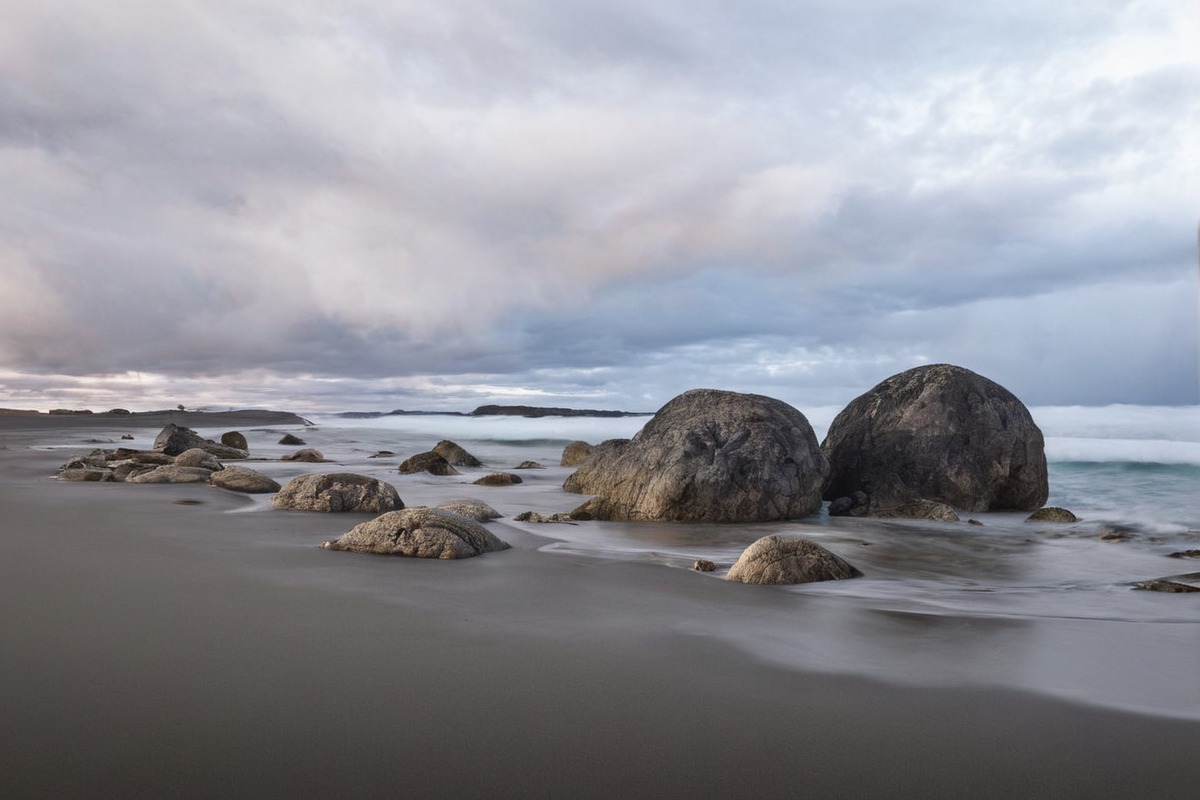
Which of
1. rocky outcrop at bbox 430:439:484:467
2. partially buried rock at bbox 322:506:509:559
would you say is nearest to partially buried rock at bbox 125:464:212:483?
partially buried rock at bbox 322:506:509:559

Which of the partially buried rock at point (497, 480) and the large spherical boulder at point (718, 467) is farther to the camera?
the partially buried rock at point (497, 480)

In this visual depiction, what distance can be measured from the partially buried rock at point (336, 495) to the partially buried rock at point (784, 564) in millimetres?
4206

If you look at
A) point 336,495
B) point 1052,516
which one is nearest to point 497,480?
point 336,495

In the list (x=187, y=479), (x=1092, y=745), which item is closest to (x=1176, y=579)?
(x=1092, y=745)

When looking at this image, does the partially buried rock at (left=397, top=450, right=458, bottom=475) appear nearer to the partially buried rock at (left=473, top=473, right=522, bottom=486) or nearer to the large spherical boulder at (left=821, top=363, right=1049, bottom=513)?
the partially buried rock at (left=473, top=473, right=522, bottom=486)

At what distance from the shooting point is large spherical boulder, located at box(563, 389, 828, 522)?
8516 millimetres

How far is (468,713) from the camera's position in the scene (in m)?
2.55

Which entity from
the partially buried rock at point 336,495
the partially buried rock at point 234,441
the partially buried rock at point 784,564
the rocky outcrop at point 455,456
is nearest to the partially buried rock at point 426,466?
the rocky outcrop at point 455,456

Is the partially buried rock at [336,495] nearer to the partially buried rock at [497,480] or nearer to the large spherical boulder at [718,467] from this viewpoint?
the large spherical boulder at [718,467]

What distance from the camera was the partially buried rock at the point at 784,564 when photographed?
5016mm

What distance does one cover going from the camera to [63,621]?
138 inches

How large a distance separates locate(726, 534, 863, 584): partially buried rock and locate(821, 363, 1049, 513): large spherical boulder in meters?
4.82

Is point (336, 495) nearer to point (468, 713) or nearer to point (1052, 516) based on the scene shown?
point (468, 713)

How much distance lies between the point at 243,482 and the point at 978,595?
26.8 ft
